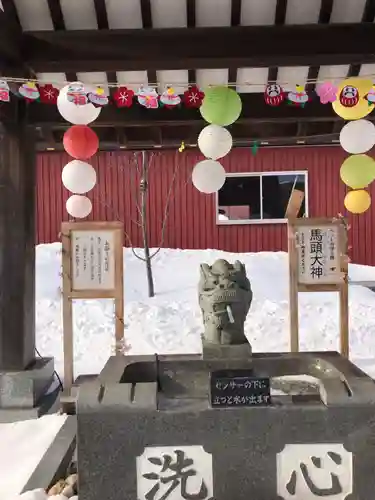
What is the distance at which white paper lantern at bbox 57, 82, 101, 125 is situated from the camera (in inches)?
171

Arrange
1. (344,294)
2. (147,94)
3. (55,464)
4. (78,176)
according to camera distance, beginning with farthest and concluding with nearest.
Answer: (344,294) < (78,176) < (147,94) < (55,464)

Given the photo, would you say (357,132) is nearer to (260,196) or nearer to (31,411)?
(31,411)

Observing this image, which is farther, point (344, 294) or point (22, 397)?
point (344, 294)

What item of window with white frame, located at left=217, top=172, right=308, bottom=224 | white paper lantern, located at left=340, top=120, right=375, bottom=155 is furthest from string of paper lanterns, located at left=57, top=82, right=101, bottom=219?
window with white frame, located at left=217, top=172, right=308, bottom=224

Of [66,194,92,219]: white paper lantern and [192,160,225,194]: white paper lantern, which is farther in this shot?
[66,194,92,219]: white paper lantern

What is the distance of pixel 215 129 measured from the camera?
471 centimetres

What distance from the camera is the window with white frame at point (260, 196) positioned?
11.3 meters

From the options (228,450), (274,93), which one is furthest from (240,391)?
(274,93)

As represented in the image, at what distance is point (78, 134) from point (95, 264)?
4.31 ft

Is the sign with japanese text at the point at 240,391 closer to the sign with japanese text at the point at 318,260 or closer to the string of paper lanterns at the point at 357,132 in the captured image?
the string of paper lanterns at the point at 357,132

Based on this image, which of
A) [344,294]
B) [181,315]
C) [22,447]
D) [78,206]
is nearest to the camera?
[22,447]

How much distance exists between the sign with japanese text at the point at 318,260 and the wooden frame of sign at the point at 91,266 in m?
1.90

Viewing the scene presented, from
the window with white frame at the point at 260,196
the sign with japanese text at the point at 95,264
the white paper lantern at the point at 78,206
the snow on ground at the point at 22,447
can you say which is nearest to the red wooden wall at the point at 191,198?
the window with white frame at the point at 260,196

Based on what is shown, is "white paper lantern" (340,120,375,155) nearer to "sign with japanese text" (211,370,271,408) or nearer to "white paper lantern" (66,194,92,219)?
"white paper lantern" (66,194,92,219)
